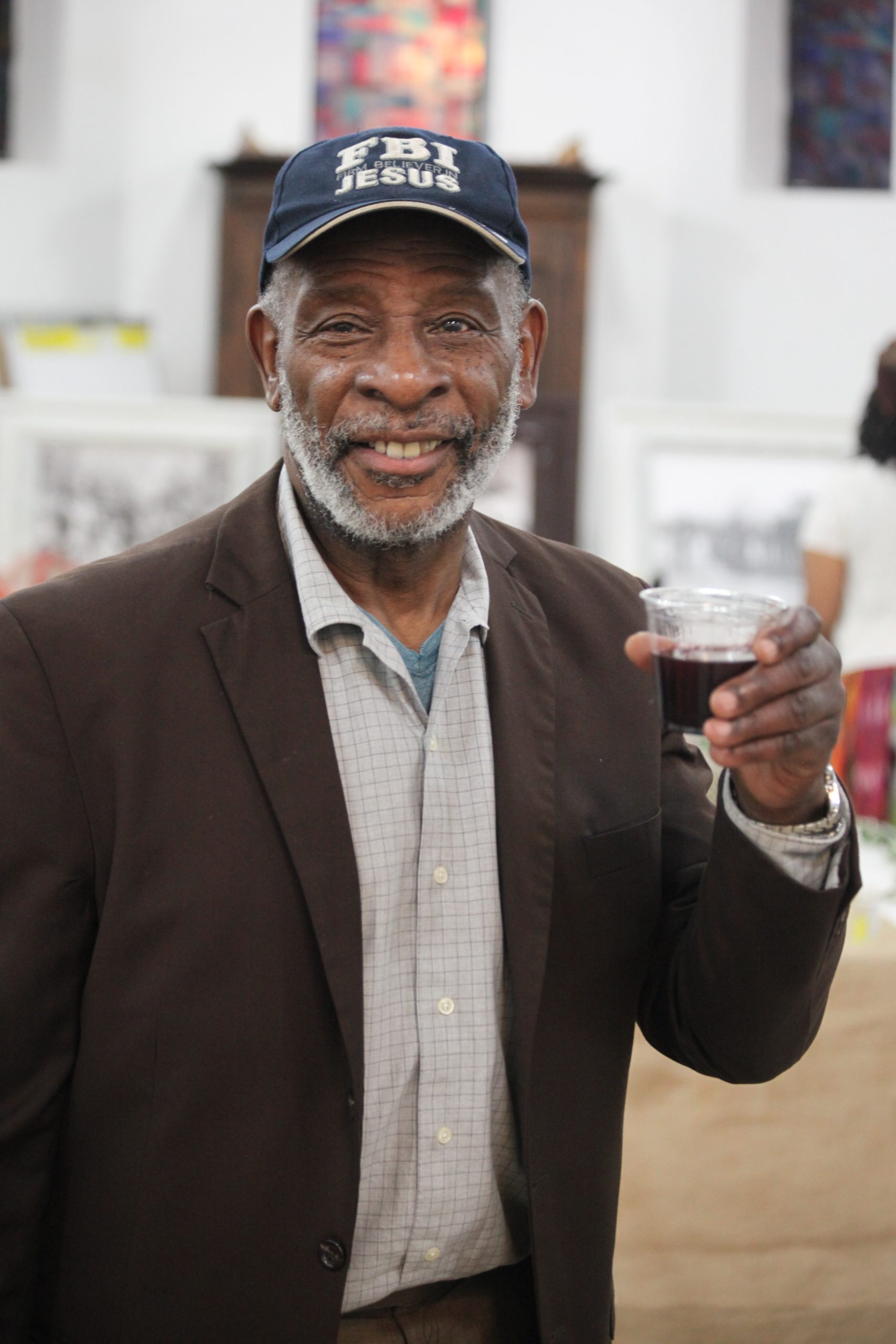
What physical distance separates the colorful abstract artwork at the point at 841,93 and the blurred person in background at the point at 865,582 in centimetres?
335

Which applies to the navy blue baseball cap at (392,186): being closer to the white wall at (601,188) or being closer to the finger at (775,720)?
the finger at (775,720)

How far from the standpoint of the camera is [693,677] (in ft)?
3.97

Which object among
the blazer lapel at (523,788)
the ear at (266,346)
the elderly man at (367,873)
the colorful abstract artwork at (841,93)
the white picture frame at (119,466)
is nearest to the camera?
the elderly man at (367,873)

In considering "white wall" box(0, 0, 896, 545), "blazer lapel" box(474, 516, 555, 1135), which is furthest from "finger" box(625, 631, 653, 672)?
"white wall" box(0, 0, 896, 545)

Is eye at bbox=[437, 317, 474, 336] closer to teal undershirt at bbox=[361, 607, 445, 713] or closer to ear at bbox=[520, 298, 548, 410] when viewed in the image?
ear at bbox=[520, 298, 548, 410]

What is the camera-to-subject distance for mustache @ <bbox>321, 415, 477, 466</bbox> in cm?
138

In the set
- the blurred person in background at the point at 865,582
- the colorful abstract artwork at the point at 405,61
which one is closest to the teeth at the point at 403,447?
the blurred person in background at the point at 865,582

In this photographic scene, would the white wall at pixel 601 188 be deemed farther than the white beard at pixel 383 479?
Yes

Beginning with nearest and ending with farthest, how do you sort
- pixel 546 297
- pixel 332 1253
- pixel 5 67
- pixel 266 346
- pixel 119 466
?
pixel 332 1253 < pixel 266 346 < pixel 119 466 < pixel 546 297 < pixel 5 67

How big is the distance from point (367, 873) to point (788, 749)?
421 millimetres

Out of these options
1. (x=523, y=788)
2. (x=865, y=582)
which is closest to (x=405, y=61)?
(x=865, y=582)

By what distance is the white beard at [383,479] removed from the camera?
1.40m

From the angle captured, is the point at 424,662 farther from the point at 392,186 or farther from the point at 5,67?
the point at 5,67

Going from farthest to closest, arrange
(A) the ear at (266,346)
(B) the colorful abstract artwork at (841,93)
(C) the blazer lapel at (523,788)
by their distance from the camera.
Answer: (B) the colorful abstract artwork at (841,93)
(A) the ear at (266,346)
(C) the blazer lapel at (523,788)
